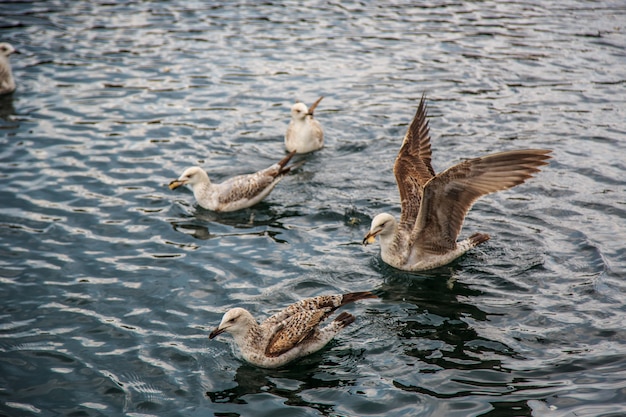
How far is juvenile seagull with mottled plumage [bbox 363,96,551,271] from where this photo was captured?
30.4 ft

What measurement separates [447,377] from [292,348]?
1.76 meters

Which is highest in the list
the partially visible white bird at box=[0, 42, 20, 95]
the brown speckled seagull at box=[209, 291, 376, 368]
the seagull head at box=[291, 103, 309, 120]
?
the partially visible white bird at box=[0, 42, 20, 95]

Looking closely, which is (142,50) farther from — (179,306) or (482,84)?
(179,306)

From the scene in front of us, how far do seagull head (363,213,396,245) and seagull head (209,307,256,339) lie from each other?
2.55 m

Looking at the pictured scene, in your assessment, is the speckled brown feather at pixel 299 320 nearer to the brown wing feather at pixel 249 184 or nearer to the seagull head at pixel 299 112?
the brown wing feather at pixel 249 184

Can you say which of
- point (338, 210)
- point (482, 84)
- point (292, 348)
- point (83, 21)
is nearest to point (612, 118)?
point (482, 84)

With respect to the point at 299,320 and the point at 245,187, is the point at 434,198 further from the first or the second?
the point at 245,187

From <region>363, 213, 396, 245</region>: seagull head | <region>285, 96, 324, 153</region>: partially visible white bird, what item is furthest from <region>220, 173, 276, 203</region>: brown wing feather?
<region>363, 213, 396, 245</region>: seagull head

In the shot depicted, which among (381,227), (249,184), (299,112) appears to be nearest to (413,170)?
(381,227)

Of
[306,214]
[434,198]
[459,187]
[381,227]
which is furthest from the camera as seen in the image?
[306,214]

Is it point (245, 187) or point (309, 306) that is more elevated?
point (245, 187)

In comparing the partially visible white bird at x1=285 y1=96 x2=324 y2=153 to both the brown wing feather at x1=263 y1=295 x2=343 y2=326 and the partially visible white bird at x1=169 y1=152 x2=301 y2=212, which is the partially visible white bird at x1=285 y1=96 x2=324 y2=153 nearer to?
the partially visible white bird at x1=169 y1=152 x2=301 y2=212

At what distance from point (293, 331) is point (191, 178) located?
4826 mm

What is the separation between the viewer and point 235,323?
8.15 m
